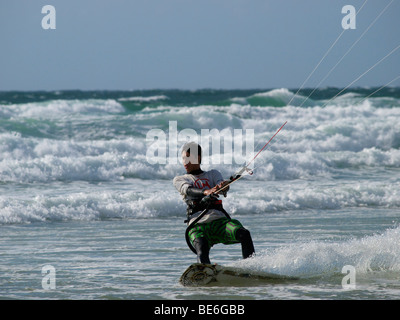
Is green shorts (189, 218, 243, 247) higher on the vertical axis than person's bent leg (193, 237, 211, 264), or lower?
higher

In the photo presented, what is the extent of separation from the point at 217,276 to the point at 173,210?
242 inches

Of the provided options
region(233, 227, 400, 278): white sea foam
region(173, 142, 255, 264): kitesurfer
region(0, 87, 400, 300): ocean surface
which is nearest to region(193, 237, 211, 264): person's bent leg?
region(173, 142, 255, 264): kitesurfer

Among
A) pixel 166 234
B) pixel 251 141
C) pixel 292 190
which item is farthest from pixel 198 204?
pixel 251 141

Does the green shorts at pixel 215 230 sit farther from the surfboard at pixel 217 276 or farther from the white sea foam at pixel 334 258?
the white sea foam at pixel 334 258

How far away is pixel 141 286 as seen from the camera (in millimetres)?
7172

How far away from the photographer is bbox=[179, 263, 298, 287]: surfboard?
6.99m

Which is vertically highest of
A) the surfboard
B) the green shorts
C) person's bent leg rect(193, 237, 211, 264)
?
the green shorts

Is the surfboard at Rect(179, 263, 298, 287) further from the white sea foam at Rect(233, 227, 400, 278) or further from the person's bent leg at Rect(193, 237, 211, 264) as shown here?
the white sea foam at Rect(233, 227, 400, 278)

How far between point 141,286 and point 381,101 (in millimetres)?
38432

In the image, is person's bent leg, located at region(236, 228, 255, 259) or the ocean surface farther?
the ocean surface

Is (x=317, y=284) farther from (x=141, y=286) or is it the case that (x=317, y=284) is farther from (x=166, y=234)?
(x=166, y=234)

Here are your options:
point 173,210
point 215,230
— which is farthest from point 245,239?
point 173,210

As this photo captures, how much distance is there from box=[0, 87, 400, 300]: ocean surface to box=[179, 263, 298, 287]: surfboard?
8 cm

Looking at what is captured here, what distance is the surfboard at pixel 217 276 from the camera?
6.99 m
